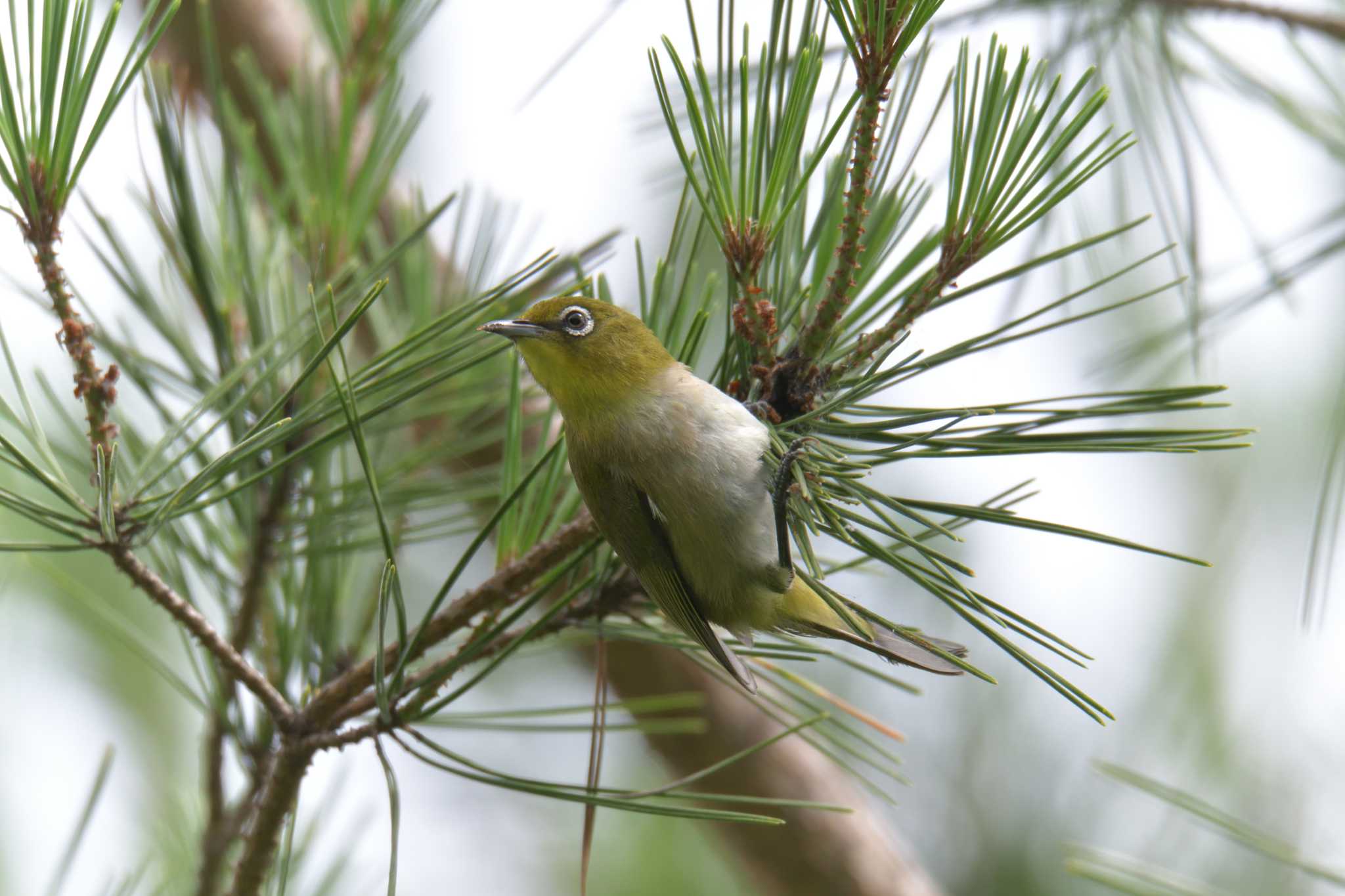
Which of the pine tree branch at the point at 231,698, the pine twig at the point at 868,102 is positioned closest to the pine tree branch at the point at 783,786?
the pine tree branch at the point at 231,698

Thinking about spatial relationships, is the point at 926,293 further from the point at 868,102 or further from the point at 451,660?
the point at 451,660

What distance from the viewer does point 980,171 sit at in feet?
3.86

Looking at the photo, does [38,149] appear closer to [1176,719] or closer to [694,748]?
[694,748]

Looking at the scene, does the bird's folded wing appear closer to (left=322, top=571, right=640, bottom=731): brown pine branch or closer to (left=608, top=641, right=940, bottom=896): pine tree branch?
(left=322, top=571, right=640, bottom=731): brown pine branch

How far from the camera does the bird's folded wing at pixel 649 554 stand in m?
1.45

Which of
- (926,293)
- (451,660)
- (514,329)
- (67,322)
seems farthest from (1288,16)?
(67,322)

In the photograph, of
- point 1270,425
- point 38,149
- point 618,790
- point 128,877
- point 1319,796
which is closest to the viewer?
point 38,149

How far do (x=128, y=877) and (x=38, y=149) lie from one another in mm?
1141

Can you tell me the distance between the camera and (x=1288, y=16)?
215 cm

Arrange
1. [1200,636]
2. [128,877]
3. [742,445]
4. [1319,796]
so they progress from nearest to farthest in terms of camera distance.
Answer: [742,445] < [128,877] < [1319,796] < [1200,636]

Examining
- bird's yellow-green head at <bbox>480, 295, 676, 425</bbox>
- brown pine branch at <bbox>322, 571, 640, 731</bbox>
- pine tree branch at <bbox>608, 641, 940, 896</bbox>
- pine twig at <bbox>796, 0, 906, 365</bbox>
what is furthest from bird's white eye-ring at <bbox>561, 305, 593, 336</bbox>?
pine tree branch at <bbox>608, 641, 940, 896</bbox>

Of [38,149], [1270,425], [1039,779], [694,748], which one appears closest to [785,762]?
[694,748]

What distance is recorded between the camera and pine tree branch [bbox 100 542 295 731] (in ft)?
3.92

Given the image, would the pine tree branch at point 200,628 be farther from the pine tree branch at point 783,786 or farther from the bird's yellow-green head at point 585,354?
the pine tree branch at point 783,786
